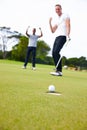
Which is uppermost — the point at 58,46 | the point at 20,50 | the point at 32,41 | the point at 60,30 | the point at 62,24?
the point at 62,24

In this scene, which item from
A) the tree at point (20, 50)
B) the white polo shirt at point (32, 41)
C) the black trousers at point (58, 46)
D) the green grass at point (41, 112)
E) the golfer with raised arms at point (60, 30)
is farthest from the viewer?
the tree at point (20, 50)

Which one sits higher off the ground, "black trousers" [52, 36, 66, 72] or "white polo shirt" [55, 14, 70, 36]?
"white polo shirt" [55, 14, 70, 36]

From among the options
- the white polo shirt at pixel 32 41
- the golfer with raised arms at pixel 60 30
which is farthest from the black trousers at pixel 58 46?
the white polo shirt at pixel 32 41

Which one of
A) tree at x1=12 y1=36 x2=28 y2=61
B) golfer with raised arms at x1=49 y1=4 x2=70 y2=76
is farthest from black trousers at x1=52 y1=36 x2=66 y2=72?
tree at x1=12 y1=36 x2=28 y2=61

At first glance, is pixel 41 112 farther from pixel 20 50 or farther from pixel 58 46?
pixel 20 50

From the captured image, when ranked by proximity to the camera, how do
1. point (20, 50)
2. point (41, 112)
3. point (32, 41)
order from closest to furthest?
point (41, 112), point (32, 41), point (20, 50)

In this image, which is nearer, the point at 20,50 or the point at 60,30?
the point at 60,30

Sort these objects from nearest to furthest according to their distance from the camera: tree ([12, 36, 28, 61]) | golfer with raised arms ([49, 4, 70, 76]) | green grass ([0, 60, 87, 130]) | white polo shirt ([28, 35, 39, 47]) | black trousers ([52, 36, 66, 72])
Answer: green grass ([0, 60, 87, 130])
golfer with raised arms ([49, 4, 70, 76])
black trousers ([52, 36, 66, 72])
white polo shirt ([28, 35, 39, 47])
tree ([12, 36, 28, 61])

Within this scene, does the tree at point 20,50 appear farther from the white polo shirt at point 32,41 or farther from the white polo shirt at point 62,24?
the white polo shirt at point 62,24

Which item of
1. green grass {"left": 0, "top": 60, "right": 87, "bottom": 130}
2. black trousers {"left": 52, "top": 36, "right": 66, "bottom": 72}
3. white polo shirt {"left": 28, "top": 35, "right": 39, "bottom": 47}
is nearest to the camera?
green grass {"left": 0, "top": 60, "right": 87, "bottom": 130}

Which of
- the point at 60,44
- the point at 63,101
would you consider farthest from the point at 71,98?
the point at 60,44

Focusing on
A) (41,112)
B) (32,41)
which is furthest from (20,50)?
(41,112)

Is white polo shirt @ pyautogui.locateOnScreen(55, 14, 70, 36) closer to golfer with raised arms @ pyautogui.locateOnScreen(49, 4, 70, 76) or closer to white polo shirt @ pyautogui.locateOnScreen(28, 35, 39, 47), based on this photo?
golfer with raised arms @ pyautogui.locateOnScreen(49, 4, 70, 76)

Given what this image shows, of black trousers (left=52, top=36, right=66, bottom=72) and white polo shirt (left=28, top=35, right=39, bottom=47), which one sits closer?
black trousers (left=52, top=36, right=66, bottom=72)
